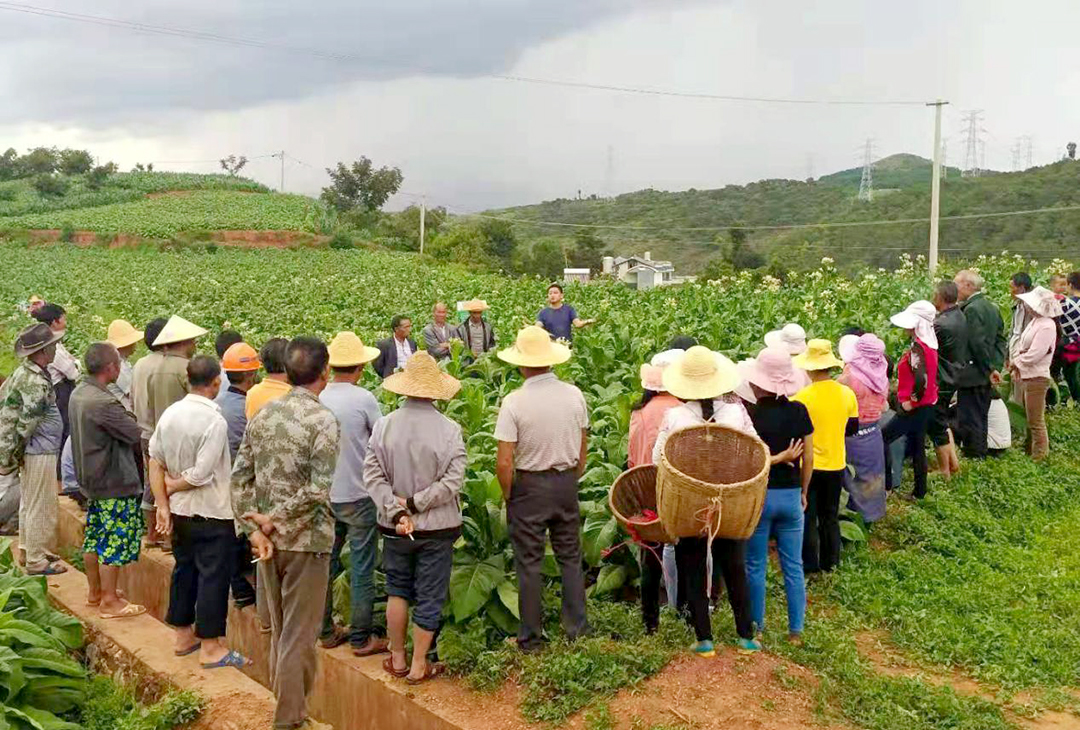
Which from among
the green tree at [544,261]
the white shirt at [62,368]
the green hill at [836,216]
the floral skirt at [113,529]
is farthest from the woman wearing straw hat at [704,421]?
the green tree at [544,261]

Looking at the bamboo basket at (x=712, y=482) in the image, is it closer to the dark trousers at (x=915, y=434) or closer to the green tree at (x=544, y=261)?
the dark trousers at (x=915, y=434)

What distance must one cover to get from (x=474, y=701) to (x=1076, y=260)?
3651 cm

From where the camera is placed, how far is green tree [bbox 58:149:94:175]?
79125mm

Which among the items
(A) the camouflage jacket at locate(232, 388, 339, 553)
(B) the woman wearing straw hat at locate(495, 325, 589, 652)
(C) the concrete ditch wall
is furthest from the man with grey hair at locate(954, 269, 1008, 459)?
(A) the camouflage jacket at locate(232, 388, 339, 553)

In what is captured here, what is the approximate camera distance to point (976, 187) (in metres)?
46.3

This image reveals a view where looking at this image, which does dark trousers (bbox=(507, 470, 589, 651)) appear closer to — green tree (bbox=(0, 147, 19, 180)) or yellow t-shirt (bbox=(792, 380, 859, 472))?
yellow t-shirt (bbox=(792, 380, 859, 472))

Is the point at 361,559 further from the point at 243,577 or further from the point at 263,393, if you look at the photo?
the point at 243,577

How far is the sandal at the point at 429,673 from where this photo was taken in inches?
200

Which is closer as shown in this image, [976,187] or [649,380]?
[649,380]

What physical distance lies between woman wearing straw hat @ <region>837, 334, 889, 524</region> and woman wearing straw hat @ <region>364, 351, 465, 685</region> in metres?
3.51

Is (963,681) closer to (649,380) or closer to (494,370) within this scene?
(649,380)

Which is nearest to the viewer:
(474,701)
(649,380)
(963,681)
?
(474,701)

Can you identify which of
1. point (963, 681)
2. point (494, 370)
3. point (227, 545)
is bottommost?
point (963, 681)

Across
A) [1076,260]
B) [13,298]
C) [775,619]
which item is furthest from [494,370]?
[1076,260]
